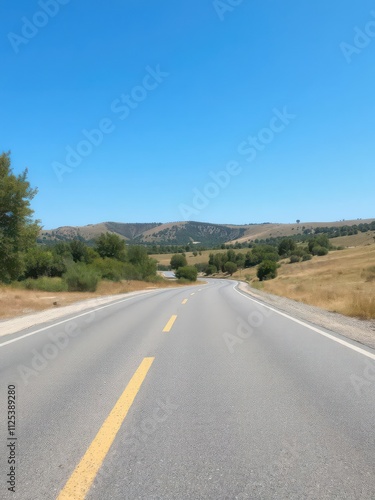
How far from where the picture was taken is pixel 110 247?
223ft

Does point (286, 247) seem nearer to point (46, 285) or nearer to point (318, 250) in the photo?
point (318, 250)

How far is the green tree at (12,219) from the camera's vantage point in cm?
2859

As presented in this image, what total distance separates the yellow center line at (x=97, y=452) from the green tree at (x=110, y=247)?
61873 mm

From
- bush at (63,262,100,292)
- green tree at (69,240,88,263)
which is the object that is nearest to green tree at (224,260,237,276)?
green tree at (69,240,88,263)

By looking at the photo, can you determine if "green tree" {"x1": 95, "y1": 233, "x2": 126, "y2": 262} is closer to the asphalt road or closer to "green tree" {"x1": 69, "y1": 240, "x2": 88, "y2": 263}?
"green tree" {"x1": 69, "y1": 240, "x2": 88, "y2": 263}

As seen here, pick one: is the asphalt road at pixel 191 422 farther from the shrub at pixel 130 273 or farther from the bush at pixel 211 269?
the bush at pixel 211 269

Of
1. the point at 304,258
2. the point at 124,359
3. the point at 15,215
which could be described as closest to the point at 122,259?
the point at 15,215

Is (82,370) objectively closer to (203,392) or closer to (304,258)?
(203,392)

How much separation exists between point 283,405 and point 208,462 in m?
1.77

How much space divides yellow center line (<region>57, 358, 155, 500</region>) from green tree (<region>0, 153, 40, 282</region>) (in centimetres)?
2582

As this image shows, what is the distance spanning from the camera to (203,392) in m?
5.58

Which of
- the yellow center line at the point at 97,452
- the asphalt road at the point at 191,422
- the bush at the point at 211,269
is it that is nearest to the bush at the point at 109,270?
the asphalt road at the point at 191,422

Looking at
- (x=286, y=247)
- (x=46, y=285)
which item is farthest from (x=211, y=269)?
(x=46, y=285)

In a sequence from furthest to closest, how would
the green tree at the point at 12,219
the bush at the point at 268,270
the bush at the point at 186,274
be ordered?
1. the bush at the point at 186,274
2. the bush at the point at 268,270
3. the green tree at the point at 12,219
